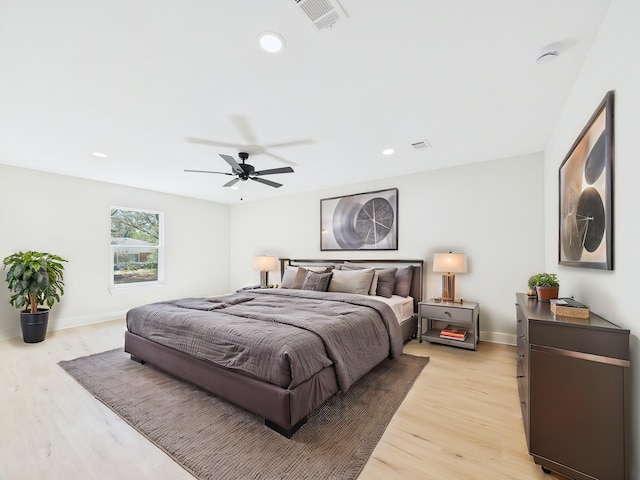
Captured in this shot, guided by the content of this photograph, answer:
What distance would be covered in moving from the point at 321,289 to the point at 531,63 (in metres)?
3.35

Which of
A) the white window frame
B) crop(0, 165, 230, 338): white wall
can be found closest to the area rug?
crop(0, 165, 230, 338): white wall

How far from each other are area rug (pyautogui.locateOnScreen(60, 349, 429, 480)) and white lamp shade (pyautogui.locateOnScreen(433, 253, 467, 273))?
4.65ft

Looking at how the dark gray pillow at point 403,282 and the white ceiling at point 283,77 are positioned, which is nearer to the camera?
the white ceiling at point 283,77

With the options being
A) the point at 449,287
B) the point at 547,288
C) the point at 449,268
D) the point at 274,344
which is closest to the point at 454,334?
the point at 449,287

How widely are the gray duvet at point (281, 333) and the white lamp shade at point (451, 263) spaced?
1098 mm

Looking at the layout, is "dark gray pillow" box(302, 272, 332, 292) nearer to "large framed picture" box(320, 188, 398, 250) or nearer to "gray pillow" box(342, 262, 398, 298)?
"gray pillow" box(342, 262, 398, 298)

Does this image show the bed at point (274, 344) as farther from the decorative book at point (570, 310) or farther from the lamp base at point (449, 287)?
the decorative book at point (570, 310)

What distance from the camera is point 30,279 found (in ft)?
12.6

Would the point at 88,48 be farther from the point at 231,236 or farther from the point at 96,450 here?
the point at 231,236

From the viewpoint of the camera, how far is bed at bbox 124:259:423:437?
197cm

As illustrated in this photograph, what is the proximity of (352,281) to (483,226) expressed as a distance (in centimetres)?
192

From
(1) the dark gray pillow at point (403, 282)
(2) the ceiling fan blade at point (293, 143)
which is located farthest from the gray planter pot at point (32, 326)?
(1) the dark gray pillow at point (403, 282)

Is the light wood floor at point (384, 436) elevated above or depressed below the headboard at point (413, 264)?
below

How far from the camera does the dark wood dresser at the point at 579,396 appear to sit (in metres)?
1.35
